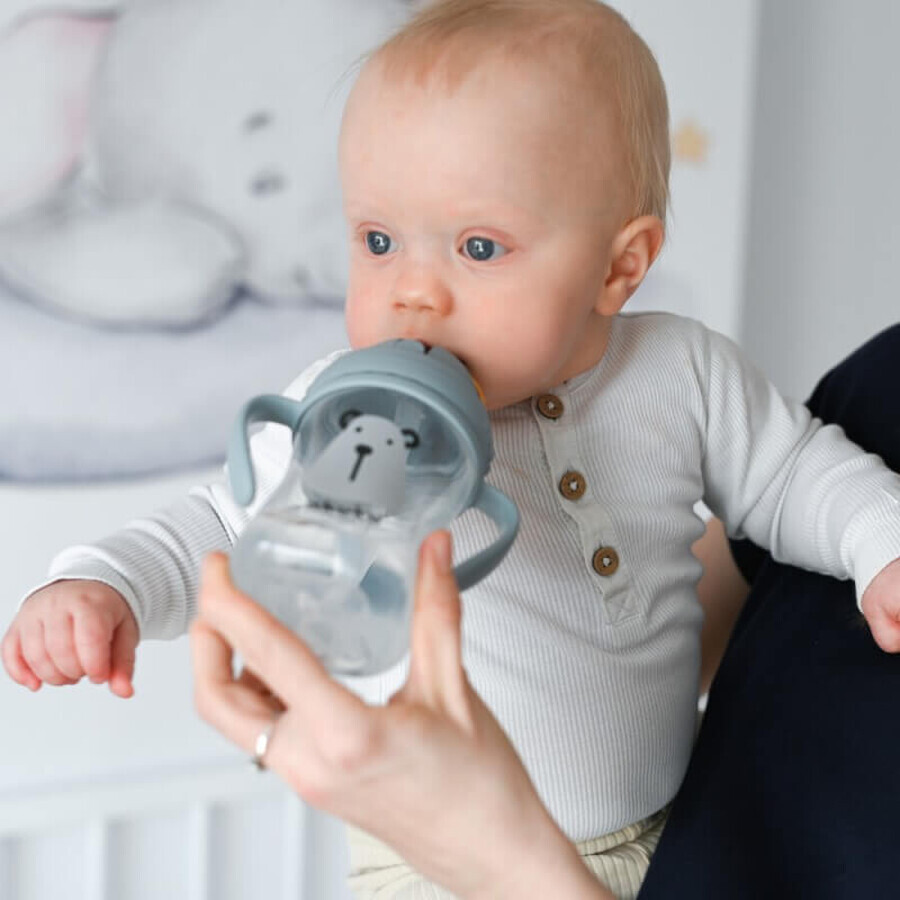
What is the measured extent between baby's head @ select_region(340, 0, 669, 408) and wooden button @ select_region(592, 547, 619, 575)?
0.37 feet

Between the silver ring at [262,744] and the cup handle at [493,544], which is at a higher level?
the cup handle at [493,544]

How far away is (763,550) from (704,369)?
0.57 feet

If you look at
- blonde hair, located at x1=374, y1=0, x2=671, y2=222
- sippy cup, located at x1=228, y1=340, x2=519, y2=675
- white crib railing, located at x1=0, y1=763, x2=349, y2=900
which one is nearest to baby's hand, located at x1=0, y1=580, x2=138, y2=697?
sippy cup, located at x1=228, y1=340, x2=519, y2=675

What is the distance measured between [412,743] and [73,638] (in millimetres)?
269

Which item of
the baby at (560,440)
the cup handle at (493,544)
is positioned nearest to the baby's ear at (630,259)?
the baby at (560,440)

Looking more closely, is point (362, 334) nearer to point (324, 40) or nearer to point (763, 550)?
point (763, 550)

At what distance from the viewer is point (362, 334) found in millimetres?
765

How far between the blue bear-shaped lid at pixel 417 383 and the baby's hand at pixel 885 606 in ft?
0.90

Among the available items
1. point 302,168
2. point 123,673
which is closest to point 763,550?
point 123,673

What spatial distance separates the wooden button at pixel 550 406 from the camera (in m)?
0.84

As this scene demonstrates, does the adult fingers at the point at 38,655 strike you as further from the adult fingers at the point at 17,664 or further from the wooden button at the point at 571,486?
the wooden button at the point at 571,486

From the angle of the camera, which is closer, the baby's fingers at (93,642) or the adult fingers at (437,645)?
the adult fingers at (437,645)

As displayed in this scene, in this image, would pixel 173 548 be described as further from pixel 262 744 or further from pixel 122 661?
pixel 262 744

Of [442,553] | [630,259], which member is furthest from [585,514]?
[442,553]
